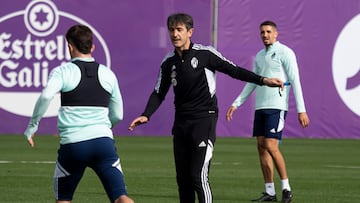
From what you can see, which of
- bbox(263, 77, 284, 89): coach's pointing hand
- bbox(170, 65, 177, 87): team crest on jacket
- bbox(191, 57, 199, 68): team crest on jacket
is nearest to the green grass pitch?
bbox(170, 65, 177, 87): team crest on jacket

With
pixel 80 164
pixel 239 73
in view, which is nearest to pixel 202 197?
pixel 239 73

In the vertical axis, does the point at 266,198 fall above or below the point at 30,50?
below

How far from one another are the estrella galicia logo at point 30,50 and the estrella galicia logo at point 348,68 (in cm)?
625

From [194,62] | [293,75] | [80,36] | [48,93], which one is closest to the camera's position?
[48,93]

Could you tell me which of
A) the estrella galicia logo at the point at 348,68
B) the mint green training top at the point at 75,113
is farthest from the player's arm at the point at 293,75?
the estrella galicia logo at the point at 348,68

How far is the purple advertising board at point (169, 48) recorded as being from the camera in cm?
2828

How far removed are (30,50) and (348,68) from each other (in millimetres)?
8285

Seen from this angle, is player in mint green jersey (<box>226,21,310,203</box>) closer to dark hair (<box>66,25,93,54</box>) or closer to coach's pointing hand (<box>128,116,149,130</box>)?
coach's pointing hand (<box>128,116,149,130</box>)

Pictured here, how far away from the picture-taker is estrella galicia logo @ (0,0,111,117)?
28.1 meters

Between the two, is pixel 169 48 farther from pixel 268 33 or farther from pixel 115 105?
pixel 115 105

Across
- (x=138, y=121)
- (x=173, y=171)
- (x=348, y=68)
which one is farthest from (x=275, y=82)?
(x=348, y=68)

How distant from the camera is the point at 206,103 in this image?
1145 centimetres

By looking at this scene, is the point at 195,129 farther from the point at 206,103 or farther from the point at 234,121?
the point at 234,121

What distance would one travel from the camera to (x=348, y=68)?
2930 centimetres
